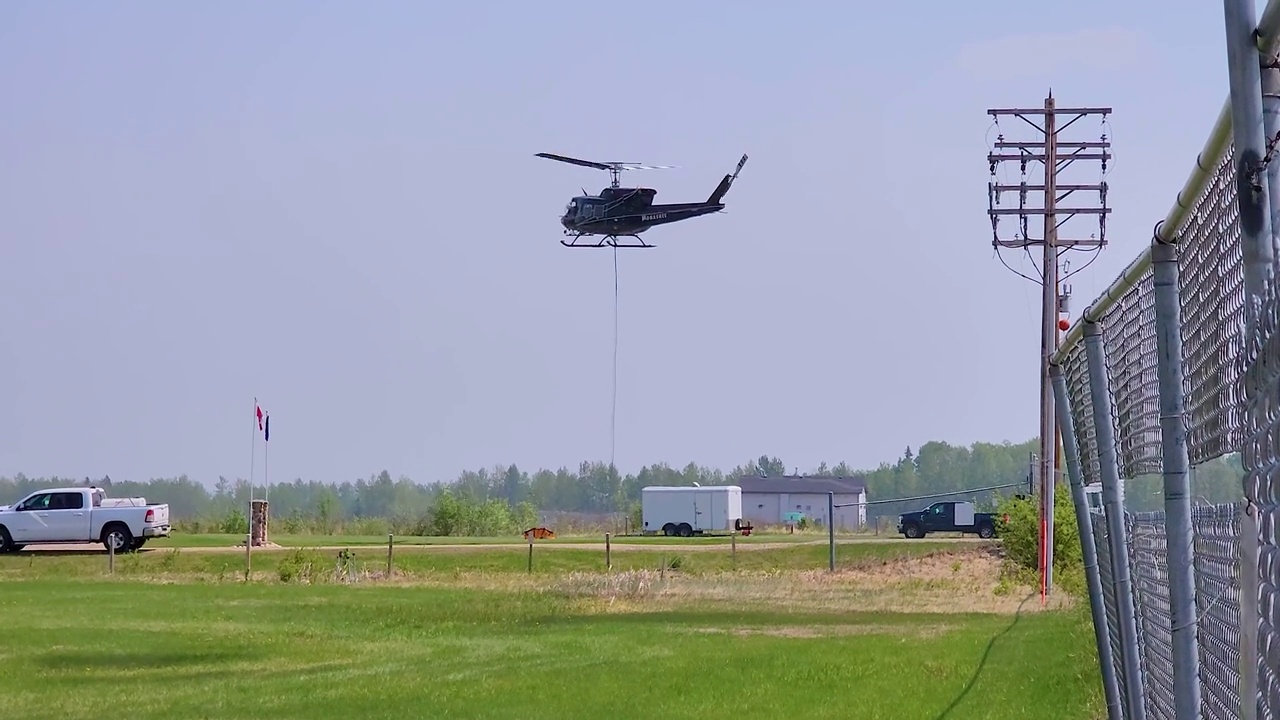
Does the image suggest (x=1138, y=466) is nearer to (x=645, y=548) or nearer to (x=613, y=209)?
(x=613, y=209)

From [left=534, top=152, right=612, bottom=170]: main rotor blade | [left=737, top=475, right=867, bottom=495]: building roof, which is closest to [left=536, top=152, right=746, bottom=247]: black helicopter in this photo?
[left=534, top=152, right=612, bottom=170]: main rotor blade

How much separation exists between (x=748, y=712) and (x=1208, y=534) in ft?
27.1

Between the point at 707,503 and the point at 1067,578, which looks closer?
the point at 1067,578

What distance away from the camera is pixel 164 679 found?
15.0 m

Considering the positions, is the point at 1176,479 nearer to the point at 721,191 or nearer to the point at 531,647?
the point at 531,647

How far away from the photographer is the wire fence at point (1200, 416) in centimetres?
253

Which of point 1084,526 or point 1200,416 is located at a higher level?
point 1200,416

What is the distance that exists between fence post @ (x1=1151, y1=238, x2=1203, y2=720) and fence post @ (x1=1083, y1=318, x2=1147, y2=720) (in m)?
→ 1.08

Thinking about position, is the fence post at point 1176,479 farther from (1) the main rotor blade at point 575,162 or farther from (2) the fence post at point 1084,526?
(1) the main rotor blade at point 575,162

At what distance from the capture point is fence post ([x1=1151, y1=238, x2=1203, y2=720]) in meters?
3.92

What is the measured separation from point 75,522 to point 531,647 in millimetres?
27651

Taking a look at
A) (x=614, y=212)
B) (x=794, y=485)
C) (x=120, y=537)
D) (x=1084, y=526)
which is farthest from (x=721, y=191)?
(x=794, y=485)

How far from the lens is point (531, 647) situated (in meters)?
17.8

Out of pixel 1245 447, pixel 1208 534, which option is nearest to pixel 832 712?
pixel 1208 534
